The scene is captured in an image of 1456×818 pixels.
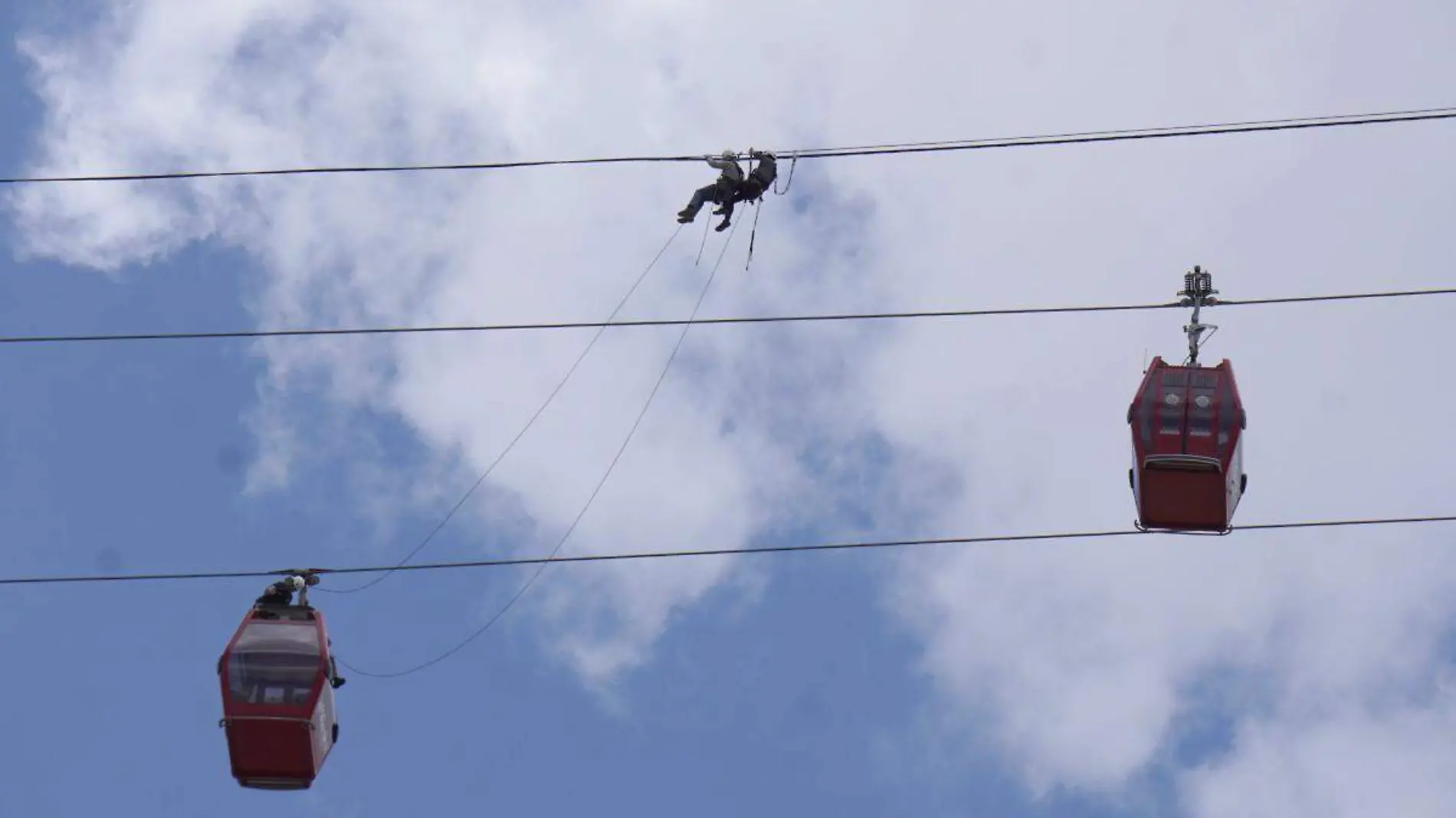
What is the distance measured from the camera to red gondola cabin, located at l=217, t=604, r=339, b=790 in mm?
28625

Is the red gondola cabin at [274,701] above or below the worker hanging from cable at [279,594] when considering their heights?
below

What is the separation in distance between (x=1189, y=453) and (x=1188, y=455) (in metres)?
0.05

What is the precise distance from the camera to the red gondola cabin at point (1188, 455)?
1140 inches

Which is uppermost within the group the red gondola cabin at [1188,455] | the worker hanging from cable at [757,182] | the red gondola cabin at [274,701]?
the worker hanging from cable at [757,182]

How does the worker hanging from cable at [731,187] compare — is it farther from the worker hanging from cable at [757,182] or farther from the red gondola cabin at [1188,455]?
the red gondola cabin at [1188,455]

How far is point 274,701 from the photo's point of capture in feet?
94.1

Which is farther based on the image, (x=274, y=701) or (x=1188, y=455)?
(x=1188, y=455)

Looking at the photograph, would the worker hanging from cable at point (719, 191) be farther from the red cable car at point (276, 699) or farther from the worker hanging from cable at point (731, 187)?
the red cable car at point (276, 699)

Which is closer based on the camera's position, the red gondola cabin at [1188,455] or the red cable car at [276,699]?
the red cable car at [276,699]

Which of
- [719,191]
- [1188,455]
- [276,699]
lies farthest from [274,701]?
[1188,455]

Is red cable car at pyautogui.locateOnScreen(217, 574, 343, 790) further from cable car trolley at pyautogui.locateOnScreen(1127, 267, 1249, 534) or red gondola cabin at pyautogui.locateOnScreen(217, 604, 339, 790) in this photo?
cable car trolley at pyautogui.locateOnScreen(1127, 267, 1249, 534)

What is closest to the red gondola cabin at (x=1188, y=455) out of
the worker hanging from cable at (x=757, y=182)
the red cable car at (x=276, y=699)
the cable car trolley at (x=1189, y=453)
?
the cable car trolley at (x=1189, y=453)

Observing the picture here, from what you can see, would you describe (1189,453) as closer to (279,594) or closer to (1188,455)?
(1188,455)

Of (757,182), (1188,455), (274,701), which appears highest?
(757,182)
